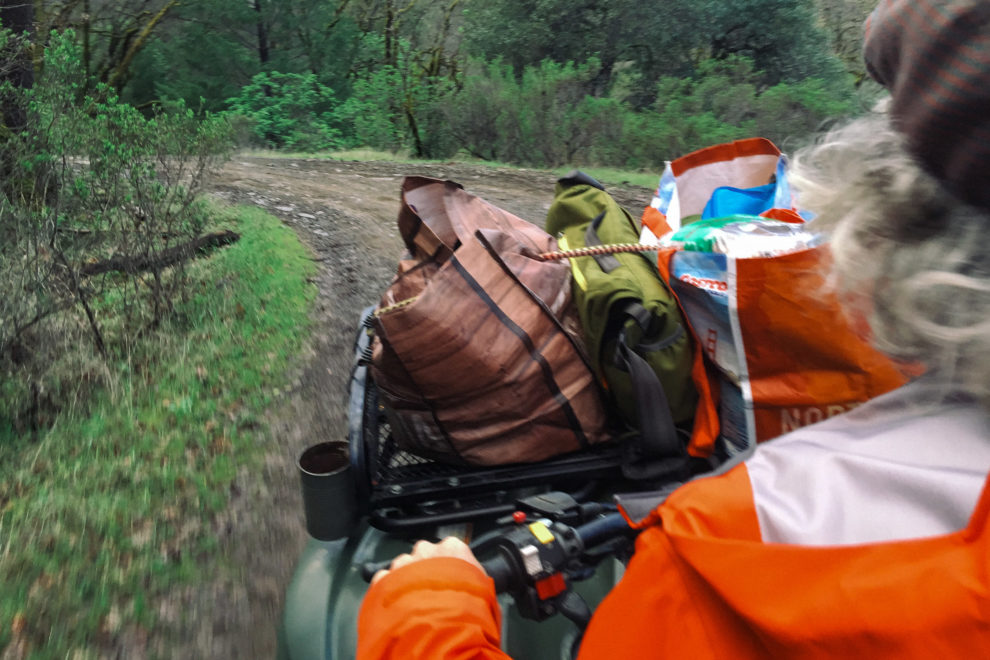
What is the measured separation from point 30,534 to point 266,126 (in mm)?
19003

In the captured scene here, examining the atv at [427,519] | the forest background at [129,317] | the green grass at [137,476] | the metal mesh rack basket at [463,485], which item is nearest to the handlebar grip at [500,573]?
the atv at [427,519]

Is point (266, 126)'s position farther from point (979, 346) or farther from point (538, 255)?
point (979, 346)

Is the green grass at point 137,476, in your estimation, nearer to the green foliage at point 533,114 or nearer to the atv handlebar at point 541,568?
the atv handlebar at point 541,568

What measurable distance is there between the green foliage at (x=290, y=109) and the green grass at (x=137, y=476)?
50.2ft

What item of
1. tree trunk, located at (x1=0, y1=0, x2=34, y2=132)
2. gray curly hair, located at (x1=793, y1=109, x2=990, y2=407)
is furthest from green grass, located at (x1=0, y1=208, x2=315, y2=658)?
gray curly hair, located at (x1=793, y1=109, x2=990, y2=407)

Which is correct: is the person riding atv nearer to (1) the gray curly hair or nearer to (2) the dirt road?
Result: (1) the gray curly hair

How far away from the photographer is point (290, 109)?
19.7 m

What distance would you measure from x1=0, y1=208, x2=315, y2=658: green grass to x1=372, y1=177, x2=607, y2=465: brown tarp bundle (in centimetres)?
135

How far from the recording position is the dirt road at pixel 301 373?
2.19m

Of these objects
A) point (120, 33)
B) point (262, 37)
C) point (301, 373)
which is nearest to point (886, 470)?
point (301, 373)

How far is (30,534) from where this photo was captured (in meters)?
2.50

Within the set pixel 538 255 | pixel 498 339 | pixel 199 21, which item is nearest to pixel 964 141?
pixel 498 339

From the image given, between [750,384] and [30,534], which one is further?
[30,534]

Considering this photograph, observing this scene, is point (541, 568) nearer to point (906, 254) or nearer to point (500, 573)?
point (500, 573)
